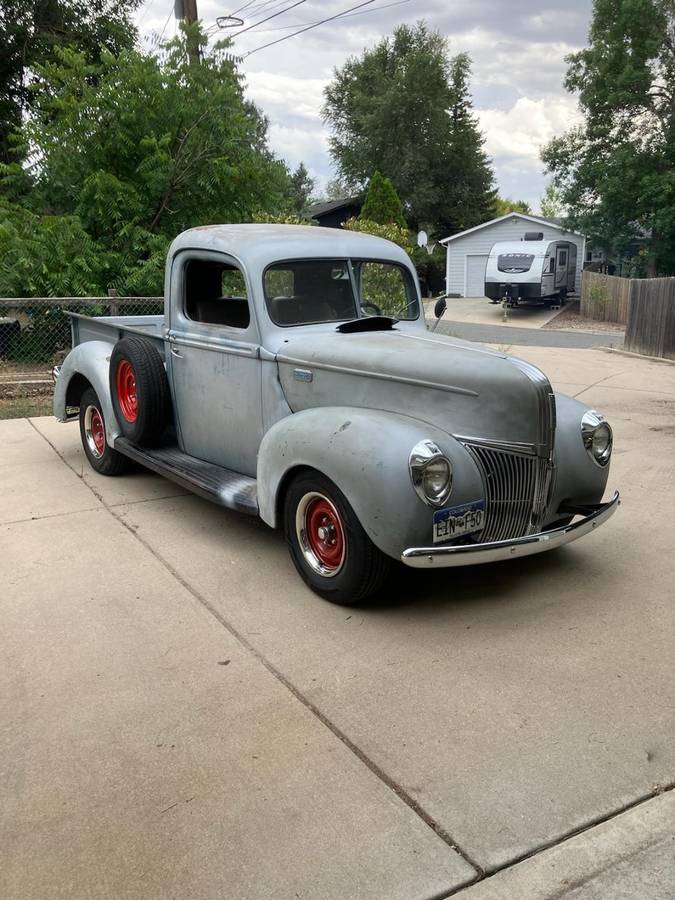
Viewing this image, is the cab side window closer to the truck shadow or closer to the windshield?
the windshield

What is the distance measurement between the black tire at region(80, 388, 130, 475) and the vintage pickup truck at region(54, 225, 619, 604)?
0.40m

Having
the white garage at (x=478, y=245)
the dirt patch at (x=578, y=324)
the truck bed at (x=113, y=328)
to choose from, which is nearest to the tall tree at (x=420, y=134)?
the white garage at (x=478, y=245)

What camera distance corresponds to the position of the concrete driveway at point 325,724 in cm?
232

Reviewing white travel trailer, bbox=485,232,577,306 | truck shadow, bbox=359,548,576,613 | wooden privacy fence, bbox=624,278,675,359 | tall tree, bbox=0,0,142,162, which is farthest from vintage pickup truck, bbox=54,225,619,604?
white travel trailer, bbox=485,232,577,306

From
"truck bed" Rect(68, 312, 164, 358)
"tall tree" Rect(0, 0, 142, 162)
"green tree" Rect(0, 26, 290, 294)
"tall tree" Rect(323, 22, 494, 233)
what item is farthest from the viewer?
"tall tree" Rect(323, 22, 494, 233)

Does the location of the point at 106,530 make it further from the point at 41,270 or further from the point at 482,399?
the point at 41,270

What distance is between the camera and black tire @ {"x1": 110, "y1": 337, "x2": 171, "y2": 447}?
5.29m

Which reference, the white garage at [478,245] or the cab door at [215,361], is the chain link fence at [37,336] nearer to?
the cab door at [215,361]

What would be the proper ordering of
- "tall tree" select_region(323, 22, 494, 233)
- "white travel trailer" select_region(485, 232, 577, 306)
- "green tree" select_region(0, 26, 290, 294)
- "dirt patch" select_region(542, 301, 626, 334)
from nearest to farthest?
"green tree" select_region(0, 26, 290, 294) → "dirt patch" select_region(542, 301, 626, 334) → "white travel trailer" select_region(485, 232, 577, 306) → "tall tree" select_region(323, 22, 494, 233)

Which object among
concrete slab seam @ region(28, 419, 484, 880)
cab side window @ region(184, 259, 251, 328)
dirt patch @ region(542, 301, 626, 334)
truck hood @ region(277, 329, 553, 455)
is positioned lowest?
dirt patch @ region(542, 301, 626, 334)

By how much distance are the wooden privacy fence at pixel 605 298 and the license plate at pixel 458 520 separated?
23.5 metres

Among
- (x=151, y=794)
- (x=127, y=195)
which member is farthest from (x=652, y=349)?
(x=151, y=794)

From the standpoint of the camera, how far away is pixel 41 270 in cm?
1048

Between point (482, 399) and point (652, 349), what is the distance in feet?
42.3
